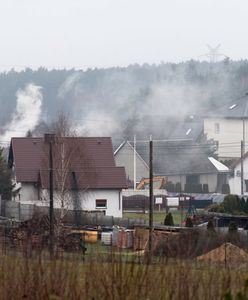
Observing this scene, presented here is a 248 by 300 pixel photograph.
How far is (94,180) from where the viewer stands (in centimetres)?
5219

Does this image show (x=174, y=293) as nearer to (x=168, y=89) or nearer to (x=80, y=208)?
(x=80, y=208)

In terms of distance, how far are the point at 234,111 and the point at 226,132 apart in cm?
256

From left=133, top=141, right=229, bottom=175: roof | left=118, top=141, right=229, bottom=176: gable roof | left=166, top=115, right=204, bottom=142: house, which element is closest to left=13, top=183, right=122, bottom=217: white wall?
left=118, top=141, right=229, bottom=176: gable roof

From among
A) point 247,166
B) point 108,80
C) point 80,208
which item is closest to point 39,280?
point 80,208

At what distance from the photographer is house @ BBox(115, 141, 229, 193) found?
75.7 m

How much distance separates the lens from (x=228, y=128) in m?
92.7

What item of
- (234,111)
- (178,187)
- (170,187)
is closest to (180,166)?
(178,187)

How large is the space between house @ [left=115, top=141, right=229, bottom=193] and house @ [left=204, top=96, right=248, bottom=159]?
8801mm

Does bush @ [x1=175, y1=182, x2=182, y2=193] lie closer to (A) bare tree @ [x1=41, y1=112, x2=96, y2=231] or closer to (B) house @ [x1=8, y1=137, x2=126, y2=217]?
(B) house @ [x1=8, y1=137, x2=126, y2=217]

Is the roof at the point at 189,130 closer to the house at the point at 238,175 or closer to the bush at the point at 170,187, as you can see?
the bush at the point at 170,187

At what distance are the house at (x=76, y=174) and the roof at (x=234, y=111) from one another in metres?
39.2

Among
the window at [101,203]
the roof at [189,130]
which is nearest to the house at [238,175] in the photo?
the roof at [189,130]

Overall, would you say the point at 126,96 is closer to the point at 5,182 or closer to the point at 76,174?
the point at 5,182

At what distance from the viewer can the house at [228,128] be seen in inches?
3581
